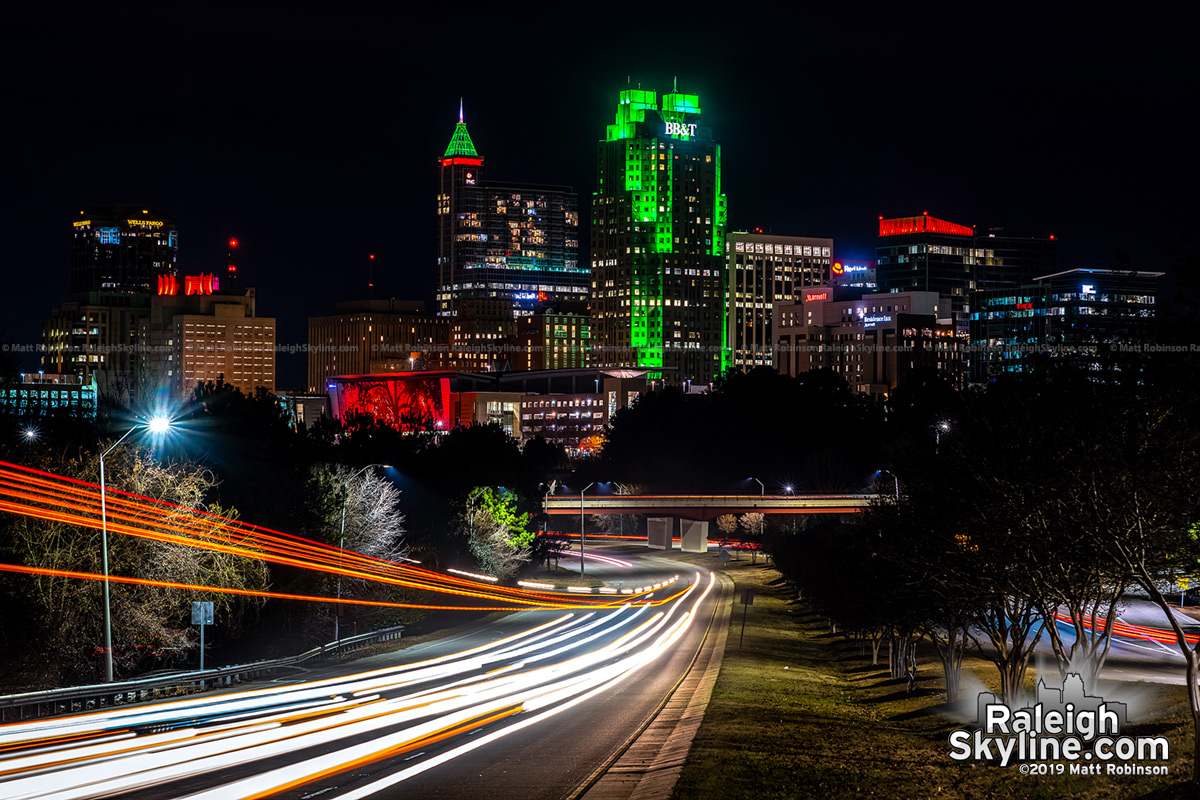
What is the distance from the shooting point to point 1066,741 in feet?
88.8

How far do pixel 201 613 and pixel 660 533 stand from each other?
105686mm

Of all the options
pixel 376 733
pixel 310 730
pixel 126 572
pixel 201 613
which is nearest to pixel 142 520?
pixel 126 572

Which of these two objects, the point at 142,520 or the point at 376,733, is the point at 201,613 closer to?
the point at 142,520

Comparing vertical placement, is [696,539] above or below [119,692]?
below

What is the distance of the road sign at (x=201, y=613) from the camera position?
43875 mm

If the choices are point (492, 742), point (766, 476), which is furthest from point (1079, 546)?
point (766, 476)

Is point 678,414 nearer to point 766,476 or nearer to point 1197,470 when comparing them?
point 766,476

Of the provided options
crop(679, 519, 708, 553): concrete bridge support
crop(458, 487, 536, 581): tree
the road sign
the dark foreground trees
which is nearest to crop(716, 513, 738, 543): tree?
crop(679, 519, 708, 553): concrete bridge support

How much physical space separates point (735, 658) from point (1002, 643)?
18.6 meters

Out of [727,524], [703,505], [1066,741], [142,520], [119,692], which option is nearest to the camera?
[1066,741]

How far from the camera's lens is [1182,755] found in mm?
25641

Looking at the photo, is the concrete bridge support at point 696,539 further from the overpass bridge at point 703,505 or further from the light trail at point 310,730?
the light trail at point 310,730

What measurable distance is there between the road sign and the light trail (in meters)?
3.97

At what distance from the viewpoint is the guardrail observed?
34625 mm
